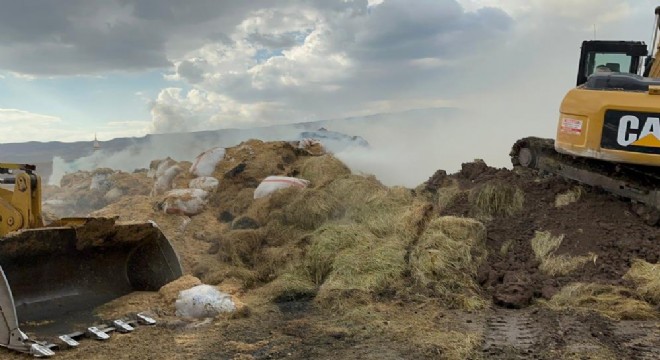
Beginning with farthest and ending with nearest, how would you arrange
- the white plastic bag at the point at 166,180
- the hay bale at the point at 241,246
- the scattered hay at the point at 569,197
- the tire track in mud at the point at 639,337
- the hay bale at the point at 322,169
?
the white plastic bag at the point at 166,180, the hay bale at the point at 322,169, the hay bale at the point at 241,246, the scattered hay at the point at 569,197, the tire track in mud at the point at 639,337

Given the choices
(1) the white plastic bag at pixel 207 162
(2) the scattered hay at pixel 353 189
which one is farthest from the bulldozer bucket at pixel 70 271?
(1) the white plastic bag at pixel 207 162

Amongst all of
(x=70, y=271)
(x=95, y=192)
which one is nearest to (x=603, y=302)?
(x=70, y=271)

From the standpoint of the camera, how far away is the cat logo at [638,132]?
20.1 ft

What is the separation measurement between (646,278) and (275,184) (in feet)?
18.2

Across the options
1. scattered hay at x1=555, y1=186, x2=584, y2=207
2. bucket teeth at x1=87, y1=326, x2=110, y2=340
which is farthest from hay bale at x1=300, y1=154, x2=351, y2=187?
bucket teeth at x1=87, y1=326, x2=110, y2=340

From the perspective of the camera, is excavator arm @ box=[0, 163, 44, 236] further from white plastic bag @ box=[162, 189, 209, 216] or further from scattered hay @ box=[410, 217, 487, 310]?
white plastic bag @ box=[162, 189, 209, 216]

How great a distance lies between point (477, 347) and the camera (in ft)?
14.6

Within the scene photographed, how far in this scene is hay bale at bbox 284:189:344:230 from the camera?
324 inches

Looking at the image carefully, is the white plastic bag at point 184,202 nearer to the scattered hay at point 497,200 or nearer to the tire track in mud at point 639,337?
the scattered hay at point 497,200

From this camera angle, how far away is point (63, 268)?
18.9 ft

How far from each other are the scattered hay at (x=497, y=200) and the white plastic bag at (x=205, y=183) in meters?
4.47

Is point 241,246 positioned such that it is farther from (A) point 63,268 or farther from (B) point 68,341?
A: (B) point 68,341

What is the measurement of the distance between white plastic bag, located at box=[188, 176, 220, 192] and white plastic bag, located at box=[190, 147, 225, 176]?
305mm

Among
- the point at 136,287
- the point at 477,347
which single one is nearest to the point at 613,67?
the point at 477,347
